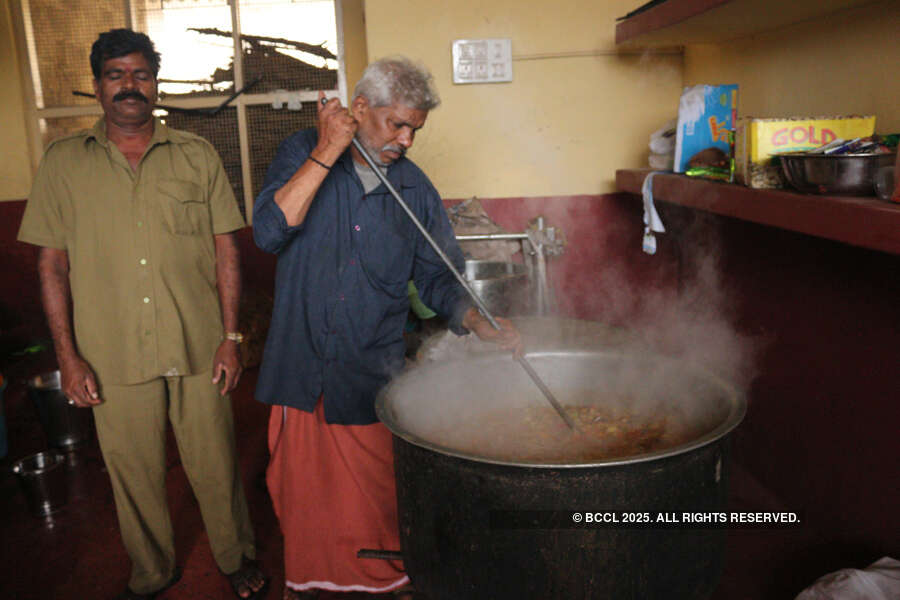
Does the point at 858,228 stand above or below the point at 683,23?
below

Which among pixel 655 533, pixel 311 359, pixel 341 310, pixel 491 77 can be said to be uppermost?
pixel 491 77

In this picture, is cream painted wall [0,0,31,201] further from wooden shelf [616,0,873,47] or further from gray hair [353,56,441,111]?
wooden shelf [616,0,873,47]

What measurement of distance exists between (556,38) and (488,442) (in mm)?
2621

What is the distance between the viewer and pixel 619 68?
148 inches

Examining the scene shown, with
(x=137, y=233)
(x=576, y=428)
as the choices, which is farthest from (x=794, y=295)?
(x=137, y=233)

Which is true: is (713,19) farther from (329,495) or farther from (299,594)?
(299,594)

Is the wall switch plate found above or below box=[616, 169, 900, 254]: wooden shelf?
above

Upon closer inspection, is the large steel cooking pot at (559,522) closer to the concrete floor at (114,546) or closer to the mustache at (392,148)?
the mustache at (392,148)

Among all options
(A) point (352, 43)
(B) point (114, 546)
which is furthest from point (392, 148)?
(A) point (352, 43)

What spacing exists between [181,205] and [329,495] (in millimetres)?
1119

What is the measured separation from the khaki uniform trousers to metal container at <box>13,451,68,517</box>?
1005 mm

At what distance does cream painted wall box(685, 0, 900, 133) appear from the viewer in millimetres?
2051

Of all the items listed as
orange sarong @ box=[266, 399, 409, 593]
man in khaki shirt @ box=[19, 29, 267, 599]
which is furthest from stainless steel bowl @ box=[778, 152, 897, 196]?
man in khaki shirt @ box=[19, 29, 267, 599]

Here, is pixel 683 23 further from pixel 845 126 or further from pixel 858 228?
pixel 858 228
